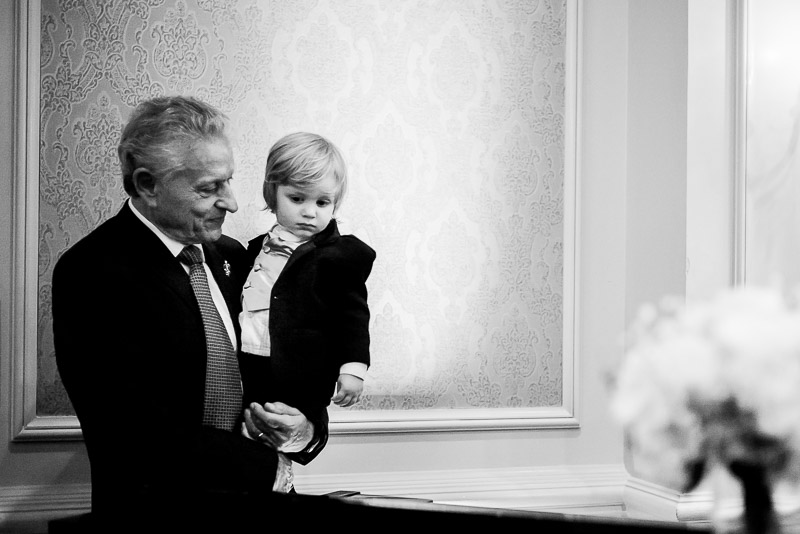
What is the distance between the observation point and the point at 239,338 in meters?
3.45

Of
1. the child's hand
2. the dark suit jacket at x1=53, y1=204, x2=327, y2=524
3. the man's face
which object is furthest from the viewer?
the child's hand

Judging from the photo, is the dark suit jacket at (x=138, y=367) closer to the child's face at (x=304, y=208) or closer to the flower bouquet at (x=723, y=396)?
the child's face at (x=304, y=208)

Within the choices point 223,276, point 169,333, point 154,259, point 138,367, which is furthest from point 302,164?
point 138,367

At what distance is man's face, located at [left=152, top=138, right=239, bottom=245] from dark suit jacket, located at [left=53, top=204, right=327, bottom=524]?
77 mm

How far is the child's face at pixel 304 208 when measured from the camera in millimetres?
3557

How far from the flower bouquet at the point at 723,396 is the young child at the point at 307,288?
2.28m

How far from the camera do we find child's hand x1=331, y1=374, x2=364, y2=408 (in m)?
3.59

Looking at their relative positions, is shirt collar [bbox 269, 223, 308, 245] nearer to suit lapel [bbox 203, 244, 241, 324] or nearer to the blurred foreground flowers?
suit lapel [bbox 203, 244, 241, 324]

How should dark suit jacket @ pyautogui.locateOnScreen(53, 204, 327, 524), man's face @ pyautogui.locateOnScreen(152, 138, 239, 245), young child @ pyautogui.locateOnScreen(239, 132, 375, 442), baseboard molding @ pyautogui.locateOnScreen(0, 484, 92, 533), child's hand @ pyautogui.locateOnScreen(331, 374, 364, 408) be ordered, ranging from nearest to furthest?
dark suit jacket @ pyautogui.locateOnScreen(53, 204, 327, 524)
baseboard molding @ pyautogui.locateOnScreen(0, 484, 92, 533)
man's face @ pyautogui.locateOnScreen(152, 138, 239, 245)
young child @ pyautogui.locateOnScreen(239, 132, 375, 442)
child's hand @ pyautogui.locateOnScreen(331, 374, 364, 408)

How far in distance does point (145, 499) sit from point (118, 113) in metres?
1.85

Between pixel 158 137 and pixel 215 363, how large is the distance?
2.89ft

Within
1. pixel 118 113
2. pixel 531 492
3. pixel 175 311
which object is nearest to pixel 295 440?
pixel 175 311

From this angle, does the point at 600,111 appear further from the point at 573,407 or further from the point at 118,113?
the point at 118,113

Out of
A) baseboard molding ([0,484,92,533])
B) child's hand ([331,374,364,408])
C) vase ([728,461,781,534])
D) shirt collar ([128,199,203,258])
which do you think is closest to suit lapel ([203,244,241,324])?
shirt collar ([128,199,203,258])
